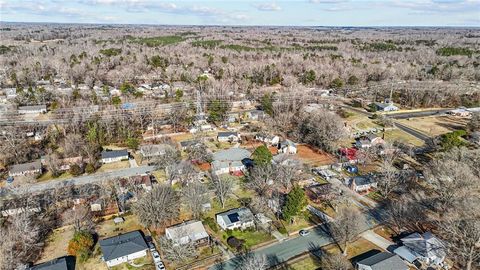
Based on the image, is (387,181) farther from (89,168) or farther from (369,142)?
(89,168)

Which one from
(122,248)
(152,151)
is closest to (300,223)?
(122,248)

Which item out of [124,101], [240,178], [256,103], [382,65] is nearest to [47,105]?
[124,101]

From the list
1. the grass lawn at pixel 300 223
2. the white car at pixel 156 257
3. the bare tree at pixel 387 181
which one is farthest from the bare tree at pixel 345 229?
the white car at pixel 156 257

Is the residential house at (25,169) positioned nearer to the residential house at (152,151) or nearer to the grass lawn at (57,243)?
the residential house at (152,151)

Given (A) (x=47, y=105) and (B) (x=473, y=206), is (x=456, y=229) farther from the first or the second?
(A) (x=47, y=105)

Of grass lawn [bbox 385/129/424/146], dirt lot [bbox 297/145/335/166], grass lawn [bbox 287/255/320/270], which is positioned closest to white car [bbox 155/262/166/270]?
grass lawn [bbox 287/255/320/270]

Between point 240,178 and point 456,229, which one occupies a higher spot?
point 456,229
